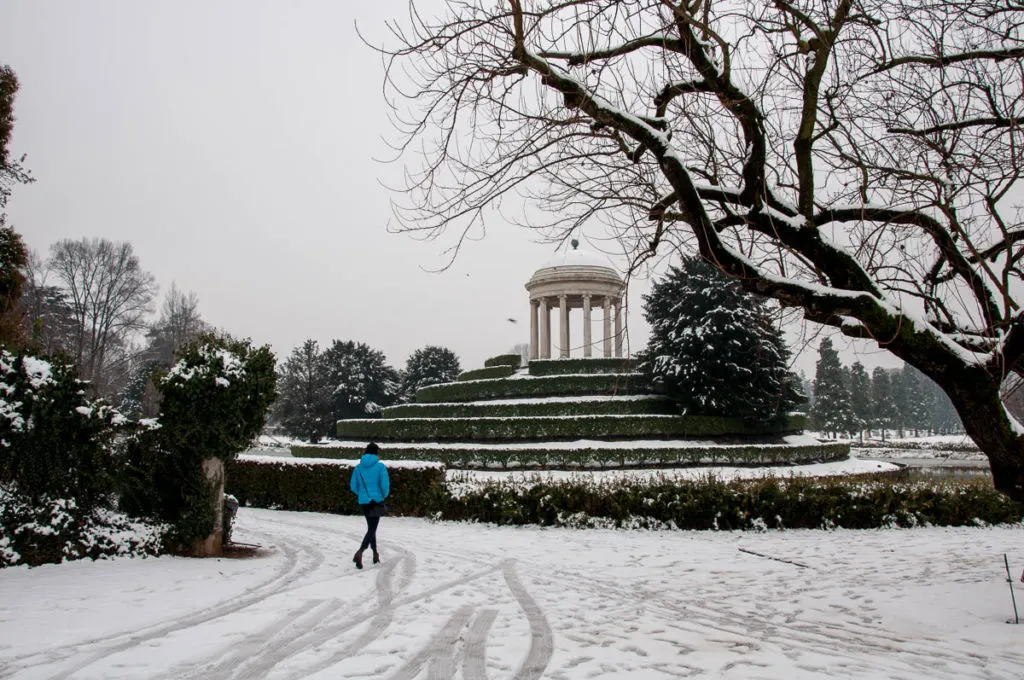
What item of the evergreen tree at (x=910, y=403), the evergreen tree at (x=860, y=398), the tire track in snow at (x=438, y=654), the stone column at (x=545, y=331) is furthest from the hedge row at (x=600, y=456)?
the evergreen tree at (x=910, y=403)

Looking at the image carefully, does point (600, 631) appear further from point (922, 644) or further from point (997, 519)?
point (997, 519)

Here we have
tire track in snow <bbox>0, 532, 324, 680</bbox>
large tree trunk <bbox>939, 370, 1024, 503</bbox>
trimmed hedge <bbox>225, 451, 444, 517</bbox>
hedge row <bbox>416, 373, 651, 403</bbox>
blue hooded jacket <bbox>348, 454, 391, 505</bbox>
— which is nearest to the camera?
tire track in snow <bbox>0, 532, 324, 680</bbox>

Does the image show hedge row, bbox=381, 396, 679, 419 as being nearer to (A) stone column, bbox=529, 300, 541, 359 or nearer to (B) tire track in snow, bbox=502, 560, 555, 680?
(A) stone column, bbox=529, 300, 541, 359

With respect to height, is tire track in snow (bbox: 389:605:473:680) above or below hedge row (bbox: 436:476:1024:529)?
below

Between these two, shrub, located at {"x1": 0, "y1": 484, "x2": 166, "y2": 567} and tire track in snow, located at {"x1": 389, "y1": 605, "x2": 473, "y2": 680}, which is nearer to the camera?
tire track in snow, located at {"x1": 389, "y1": 605, "x2": 473, "y2": 680}

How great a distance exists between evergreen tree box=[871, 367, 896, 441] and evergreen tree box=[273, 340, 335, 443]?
51.6m

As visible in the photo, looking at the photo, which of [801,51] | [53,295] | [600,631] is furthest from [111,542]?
[53,295]

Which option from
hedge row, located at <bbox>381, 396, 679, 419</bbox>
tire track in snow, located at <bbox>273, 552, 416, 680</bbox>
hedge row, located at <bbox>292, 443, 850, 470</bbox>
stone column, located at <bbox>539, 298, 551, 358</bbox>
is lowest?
tire track in snow, located at <bbox>273, 552, 416, 680</bbox>

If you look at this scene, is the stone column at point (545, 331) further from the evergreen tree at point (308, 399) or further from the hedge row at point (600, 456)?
the evergreen tree at point (308, 399)

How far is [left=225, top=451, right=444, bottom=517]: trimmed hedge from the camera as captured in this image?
44.8ft

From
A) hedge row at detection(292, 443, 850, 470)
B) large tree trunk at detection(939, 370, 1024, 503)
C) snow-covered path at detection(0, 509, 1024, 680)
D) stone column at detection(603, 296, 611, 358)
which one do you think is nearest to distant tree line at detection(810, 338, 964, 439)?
stone column at detection(603, 296, 611, 358)

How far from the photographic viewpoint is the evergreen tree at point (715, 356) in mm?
22875

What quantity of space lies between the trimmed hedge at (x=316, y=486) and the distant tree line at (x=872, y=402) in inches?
1333

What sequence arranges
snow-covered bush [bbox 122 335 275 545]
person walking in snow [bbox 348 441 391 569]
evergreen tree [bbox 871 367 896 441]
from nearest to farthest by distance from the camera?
1. person walking in snow [bbox 348 441 391 569]
2. snow-covered bush [bbox 122 335 275 545]
3. evergreen tree [bbox 871 367 896 441]
